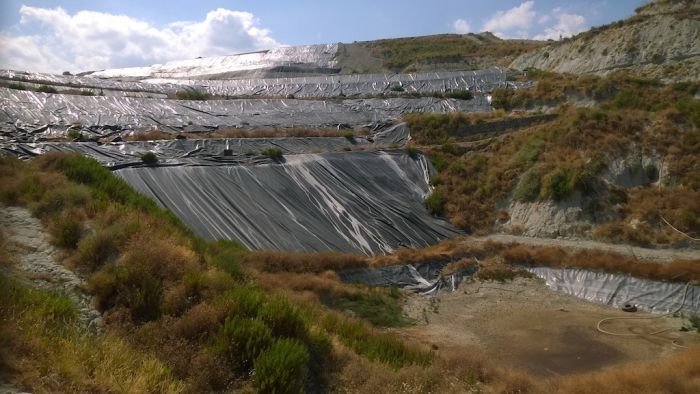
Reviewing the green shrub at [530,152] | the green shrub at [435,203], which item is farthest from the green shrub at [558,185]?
the green shrub at [435,203]

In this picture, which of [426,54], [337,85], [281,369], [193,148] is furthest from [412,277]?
[426,54]

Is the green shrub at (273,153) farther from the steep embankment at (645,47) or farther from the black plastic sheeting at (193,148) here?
the steep embankment at (645,47)

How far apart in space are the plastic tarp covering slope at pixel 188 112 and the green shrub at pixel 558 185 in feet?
41.4

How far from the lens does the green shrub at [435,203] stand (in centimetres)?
2308

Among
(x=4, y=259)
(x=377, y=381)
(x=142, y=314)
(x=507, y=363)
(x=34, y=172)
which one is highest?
(x=34, y=172)

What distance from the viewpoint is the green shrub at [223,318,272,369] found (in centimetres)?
630

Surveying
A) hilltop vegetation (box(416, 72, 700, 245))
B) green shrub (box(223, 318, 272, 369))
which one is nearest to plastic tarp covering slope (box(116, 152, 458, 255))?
hilltop vegetation (box(416, 72, 700, 245))

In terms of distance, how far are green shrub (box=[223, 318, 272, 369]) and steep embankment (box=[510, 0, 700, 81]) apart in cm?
3338

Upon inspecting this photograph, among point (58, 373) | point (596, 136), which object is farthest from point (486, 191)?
point (58, 373)

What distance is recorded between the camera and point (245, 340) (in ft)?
21.2

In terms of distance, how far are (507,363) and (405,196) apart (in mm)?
12475

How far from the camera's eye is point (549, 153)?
929 inches

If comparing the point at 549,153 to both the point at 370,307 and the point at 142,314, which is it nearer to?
the point at 370,307

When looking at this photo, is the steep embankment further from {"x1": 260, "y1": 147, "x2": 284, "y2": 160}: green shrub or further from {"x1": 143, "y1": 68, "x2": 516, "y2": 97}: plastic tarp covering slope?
{"x1": 260, "y1": 147, "x2": 284, "y2": 160}: green shrub
